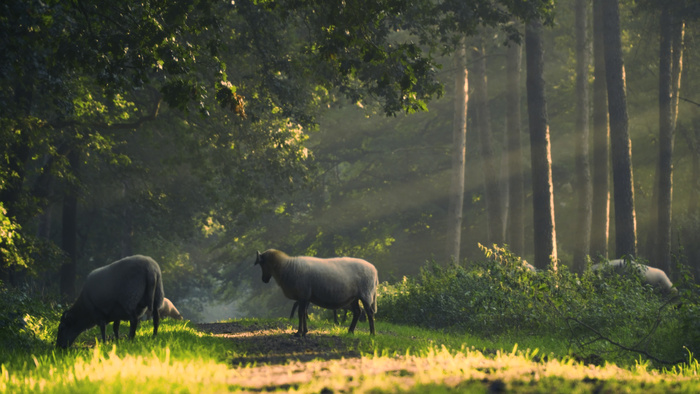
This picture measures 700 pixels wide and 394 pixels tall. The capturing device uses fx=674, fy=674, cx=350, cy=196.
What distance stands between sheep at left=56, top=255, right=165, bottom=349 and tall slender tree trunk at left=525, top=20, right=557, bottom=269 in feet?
45.6

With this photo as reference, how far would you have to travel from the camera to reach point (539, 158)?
Answer: 22906 millimetres

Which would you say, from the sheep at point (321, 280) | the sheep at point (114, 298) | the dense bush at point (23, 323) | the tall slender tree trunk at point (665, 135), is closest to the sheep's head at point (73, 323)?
the sheep at point (114, 298)

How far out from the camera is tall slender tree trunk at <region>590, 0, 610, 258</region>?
81.9 feet

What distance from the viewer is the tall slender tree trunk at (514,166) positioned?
26719mm

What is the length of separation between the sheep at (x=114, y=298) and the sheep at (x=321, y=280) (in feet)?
7.11

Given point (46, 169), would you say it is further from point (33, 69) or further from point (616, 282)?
point (616, 282)

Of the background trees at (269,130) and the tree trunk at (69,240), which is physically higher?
the background trees at (269,130)

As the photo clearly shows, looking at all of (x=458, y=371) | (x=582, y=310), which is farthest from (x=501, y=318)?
(x=458, y=371)

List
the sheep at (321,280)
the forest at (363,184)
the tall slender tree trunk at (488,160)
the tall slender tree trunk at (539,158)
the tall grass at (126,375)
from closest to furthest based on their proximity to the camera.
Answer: the tall grass at (126,375)
the forest at (363,184)
the sheep at (321,280)
the tall slender tree trunk at (539,158)
the tall slender tree trunk at (488,160)

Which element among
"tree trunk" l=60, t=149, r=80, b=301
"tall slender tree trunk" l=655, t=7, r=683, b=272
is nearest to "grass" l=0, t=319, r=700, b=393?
"tall slender tree trunk" l=655, t=7, r=683, b=272

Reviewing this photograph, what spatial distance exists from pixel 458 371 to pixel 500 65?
39069 millimetres

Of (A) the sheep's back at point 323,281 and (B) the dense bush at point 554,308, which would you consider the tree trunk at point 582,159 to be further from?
(A) the sheep's back at point 323,281

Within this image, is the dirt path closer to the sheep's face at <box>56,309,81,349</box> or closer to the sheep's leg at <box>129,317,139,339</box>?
the sheep's leg at <box>129,317,139,339</box>

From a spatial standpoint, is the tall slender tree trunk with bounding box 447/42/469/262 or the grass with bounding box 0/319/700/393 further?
the tall slender tree trunk with bounding box 447/42/469/262
